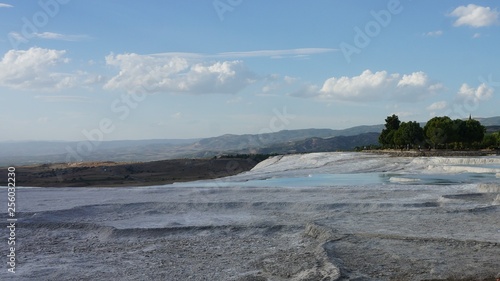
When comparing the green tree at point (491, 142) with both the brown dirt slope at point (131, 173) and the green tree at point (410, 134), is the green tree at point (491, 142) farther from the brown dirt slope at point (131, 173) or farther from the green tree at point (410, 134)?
the brown dirt slope at point (131, 173)

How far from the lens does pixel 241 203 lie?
20.6 meters

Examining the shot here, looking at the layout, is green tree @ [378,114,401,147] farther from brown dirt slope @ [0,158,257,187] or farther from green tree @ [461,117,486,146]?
brown dirt slope @ [0,158,257,187]

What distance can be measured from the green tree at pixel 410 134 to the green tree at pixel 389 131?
15.5ft

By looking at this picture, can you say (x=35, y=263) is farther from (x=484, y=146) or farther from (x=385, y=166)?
(x=484, y=146)

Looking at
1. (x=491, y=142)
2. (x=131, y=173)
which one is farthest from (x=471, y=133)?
(x=131, y=173)

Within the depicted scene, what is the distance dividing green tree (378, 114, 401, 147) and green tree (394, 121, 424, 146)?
15.5 feet

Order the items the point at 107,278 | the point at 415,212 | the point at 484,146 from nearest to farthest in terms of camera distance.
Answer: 1. the point at 107,278
2. the point at 415,212
3. the point at 484,146

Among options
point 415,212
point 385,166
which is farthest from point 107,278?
point 385,166

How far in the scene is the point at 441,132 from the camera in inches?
2564

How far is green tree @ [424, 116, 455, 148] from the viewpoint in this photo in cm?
6531

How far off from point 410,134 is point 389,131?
11269 millimetres

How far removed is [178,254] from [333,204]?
842 centimetres

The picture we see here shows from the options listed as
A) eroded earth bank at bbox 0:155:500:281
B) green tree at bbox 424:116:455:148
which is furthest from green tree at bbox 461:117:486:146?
eroded earth bank at bbox 0:155:500:281

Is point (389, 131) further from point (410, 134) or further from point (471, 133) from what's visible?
point (471, 133)
